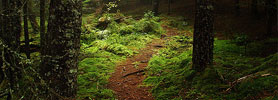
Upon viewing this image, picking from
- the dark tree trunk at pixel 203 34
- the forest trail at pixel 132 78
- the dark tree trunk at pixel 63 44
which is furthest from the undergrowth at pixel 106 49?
the dark tree trunk at pixel 203 34

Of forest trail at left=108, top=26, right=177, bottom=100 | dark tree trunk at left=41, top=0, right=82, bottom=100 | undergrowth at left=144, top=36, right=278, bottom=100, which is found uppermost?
dark tree trunk at left=41, top=0, right=82, bottom=100

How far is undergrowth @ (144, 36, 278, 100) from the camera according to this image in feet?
14.5

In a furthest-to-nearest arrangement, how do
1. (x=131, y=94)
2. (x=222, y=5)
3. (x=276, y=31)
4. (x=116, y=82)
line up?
1. (x=222, y=5)
2. (x=276, y=31)
3. (x=116, y=82)
4. (x=131, y=94)

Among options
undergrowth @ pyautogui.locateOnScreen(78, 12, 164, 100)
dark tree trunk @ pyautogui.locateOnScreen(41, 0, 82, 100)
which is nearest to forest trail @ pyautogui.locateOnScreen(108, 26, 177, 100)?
undergrowth @ pyautogui.locateOnScreen(78, 12, 164, 100)

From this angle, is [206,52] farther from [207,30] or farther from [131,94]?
[131,94]

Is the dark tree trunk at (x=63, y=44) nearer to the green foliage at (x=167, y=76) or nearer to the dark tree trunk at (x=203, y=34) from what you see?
the green foliage at (x=167, y=76)

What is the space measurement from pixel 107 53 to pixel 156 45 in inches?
126

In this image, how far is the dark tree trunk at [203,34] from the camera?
19.1 feet

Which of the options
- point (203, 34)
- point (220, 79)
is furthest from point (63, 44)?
point (220, 79)

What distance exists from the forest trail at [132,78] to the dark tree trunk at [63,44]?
191 cm

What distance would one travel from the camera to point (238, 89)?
4.71 meters

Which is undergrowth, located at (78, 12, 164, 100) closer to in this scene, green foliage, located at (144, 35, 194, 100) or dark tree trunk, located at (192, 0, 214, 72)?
green foliage, located at (144, 35, 194, 100)

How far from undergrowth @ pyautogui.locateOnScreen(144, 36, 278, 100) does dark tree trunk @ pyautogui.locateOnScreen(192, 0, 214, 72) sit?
0.30 metres

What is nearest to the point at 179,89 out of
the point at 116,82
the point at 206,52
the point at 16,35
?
the point at 206,52
